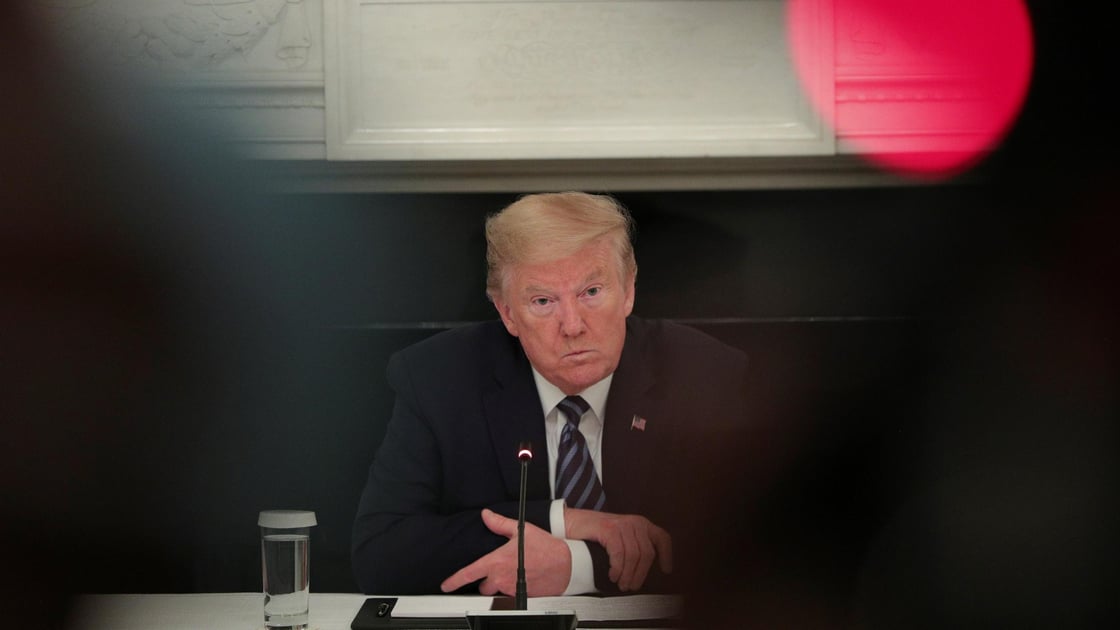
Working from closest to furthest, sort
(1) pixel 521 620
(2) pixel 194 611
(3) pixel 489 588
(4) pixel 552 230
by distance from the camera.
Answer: (1) pixel 521 620, (2) pixel 194 611, (3) pixel 489 588, (4) pixel 552 230

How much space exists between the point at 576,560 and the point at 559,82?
3.22ft

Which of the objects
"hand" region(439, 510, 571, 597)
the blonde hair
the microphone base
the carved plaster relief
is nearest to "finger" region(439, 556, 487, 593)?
"hand" region(439, 510, 571, 597)

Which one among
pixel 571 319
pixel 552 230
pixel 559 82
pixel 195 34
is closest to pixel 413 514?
pixel 571 319

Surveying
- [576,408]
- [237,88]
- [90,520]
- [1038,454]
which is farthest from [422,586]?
[1038,454]

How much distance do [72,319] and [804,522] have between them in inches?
63.2

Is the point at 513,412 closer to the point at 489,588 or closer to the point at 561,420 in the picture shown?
the point at 561,420

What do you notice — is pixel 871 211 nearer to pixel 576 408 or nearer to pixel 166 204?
pixel 576 408

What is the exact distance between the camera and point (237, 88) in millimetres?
2209

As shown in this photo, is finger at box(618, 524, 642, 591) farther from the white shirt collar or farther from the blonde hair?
the blonde hair

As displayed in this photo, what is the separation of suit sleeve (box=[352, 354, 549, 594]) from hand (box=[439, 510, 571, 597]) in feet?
0.06

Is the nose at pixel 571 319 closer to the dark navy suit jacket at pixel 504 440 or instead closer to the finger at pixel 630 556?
the dark navy suit jacket at pixel 504 440

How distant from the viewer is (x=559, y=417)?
2.19 meters

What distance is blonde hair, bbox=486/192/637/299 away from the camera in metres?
2.16

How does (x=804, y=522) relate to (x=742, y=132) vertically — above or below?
below
